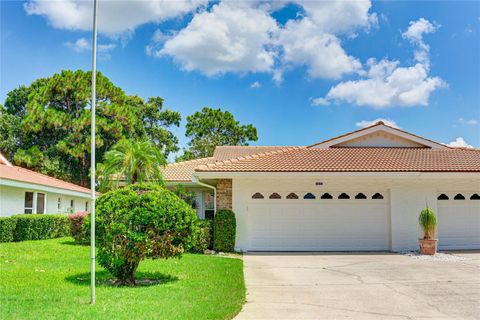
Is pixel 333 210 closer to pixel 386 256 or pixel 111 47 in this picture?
pixel 386 256

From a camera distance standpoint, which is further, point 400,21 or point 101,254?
point 400,21

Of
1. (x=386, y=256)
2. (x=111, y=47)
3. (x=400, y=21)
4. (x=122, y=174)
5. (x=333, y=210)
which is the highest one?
(x=400, y=21)

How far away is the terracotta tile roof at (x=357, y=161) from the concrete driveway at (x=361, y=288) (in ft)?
10.9

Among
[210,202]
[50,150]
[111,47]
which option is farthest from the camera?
[50,150]

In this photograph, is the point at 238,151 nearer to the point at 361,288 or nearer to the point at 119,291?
the point at 361,288

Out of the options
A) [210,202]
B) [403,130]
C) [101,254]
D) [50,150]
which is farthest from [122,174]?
[50,150]

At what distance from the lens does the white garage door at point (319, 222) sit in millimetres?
15969

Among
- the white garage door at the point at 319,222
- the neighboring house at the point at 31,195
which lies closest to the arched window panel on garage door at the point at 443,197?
the white garage door at the point at 319,222

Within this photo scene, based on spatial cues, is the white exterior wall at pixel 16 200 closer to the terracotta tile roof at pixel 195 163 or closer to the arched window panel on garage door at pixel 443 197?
the terracotta tile roof at pixel 195 163

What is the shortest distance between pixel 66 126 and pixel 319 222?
2559cm

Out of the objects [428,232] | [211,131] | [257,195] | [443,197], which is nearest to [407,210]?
[428,232]

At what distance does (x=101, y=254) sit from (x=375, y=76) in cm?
1523

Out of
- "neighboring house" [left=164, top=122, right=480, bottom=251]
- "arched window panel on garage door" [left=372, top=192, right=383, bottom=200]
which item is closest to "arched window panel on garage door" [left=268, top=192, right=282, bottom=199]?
"neighboring house" [left=164, top=122, right=480, bottom=251]

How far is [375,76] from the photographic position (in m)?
19.9
